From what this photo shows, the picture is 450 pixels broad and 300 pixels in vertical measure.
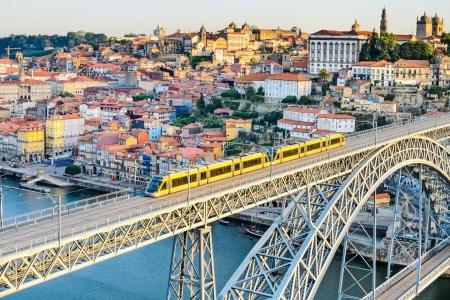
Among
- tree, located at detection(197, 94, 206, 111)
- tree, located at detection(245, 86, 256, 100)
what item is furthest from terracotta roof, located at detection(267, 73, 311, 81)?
tree, located at detection(197, 94, 206, 111)

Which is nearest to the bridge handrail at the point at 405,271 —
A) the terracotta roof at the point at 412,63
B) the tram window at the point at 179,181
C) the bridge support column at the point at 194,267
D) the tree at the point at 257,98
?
the bridge support column at the point at 194,267

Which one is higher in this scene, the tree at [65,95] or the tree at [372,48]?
the tree at [372,48]

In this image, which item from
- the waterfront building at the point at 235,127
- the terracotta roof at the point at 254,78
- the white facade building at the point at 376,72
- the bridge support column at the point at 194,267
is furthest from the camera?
the terracotta roof at the point at 254,78

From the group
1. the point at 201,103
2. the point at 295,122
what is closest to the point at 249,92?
the point at 201,103

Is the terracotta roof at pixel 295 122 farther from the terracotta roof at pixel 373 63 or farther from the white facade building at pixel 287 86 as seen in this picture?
the terracotta roof at pixel 373 63

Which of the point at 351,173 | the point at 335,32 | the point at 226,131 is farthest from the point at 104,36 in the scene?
the point at 351,173

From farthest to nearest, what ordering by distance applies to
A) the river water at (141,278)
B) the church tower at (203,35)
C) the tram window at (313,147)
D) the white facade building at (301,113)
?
the church tower at (203,35)
the white facade building at (301,113)
the river water at (141,278)
the tram window at (313,147)

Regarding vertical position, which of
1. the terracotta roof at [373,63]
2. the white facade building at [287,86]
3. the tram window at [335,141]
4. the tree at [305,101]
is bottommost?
the tram window at [335,141]

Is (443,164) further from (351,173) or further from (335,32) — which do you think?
(335,32)

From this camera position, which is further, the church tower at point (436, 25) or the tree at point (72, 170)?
the church tower at point (436, 25)
